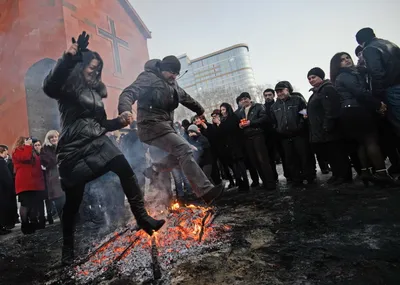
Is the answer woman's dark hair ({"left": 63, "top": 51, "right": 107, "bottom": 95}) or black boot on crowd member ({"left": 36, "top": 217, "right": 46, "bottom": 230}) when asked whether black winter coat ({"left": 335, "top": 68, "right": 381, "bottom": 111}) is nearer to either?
woman's dark hair ({"left": 63, "top": 51, "right": 107, "bottom": 95})

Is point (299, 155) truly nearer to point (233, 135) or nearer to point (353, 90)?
point (233, 135)

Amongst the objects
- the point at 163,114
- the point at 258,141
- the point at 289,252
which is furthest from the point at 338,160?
the point at 163,114

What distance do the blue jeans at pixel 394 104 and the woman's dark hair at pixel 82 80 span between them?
3.76m

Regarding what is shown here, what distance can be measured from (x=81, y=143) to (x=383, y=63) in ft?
12.9

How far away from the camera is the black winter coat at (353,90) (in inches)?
140

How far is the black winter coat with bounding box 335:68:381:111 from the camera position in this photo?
11.7 feet

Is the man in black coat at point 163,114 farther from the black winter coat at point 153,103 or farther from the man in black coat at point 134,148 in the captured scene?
the man in black coat at point 134,148

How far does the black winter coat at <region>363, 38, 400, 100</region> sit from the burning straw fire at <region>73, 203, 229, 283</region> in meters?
2.86

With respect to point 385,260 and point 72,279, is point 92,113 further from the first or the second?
point 385,260

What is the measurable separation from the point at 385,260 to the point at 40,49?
12.7m

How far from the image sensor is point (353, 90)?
12.2ft

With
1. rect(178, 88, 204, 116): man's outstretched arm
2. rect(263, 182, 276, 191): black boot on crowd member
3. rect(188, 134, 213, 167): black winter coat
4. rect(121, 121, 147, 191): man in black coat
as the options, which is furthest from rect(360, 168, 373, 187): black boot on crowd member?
rect(121, 121, 147, 191): man in black coat

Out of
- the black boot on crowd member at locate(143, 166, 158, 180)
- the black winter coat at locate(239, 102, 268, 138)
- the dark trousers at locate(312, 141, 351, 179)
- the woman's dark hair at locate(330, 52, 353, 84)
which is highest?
the woman's dark hair at locate(330, 52, 353, 84)

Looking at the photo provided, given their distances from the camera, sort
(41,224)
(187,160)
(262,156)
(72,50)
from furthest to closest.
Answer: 1. (41,224)
2. (262,156)
3. (187,160)
4. (72,50)
